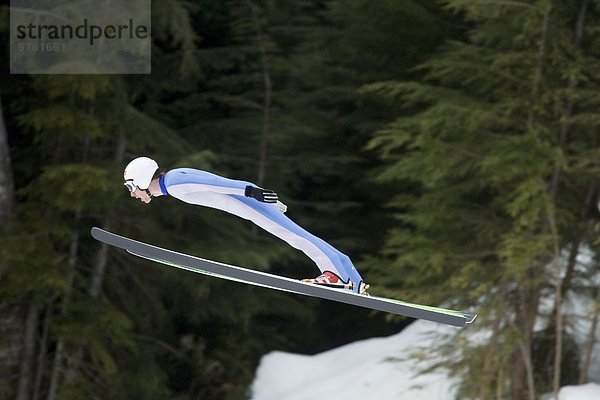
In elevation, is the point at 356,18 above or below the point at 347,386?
above

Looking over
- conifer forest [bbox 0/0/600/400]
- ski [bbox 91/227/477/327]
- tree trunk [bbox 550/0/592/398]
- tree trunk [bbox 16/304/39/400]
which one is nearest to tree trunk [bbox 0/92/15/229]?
conifer forest [bbox 0/0/600/400]

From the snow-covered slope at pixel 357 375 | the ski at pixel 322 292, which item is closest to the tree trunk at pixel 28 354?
the snow-covered slope at pixel 357 375

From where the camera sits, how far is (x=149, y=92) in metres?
12.0

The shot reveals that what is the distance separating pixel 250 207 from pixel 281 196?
8832 millimetres

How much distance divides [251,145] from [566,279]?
5571 mm

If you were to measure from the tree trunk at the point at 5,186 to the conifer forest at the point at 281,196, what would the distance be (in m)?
0.02

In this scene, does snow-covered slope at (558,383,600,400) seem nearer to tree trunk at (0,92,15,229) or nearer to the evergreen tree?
the evergreen tree

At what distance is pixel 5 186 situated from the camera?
9148 mm

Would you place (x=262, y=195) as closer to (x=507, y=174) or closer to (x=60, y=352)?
(x=507, y=174)

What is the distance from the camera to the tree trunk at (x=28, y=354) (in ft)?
31.3

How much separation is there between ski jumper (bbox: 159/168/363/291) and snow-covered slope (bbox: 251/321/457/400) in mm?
5218

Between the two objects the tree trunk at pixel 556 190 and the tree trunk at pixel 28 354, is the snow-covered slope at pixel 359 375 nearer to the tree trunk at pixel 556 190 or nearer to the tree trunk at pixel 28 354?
the tree trunk at pixel 556 190

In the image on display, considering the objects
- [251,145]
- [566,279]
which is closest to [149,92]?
[251,145]

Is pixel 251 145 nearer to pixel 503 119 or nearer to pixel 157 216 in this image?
pixel 157 216
